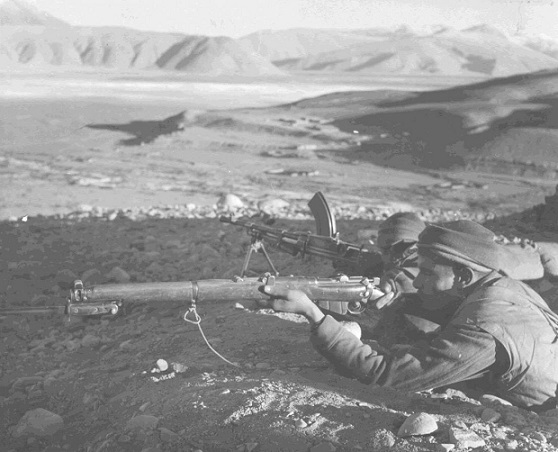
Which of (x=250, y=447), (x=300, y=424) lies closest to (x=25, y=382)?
(x=250, y=447)

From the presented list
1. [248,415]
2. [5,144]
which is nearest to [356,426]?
[248,415]

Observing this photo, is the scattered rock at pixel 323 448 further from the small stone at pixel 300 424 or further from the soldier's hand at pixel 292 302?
the soldier's hand at pixel 292 302

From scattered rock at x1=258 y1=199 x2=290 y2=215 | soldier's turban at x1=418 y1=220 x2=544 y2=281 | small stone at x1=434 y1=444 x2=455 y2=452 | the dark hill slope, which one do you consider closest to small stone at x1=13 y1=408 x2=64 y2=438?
small stone at x1=434 y1=444 x2=455 y2=452

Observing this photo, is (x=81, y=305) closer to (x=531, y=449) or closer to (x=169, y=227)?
(x=531, y=449)

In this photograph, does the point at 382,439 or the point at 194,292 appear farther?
the point at 194,292

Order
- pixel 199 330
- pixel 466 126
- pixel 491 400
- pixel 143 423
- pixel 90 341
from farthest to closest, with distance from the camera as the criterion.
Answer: pixel 466 126, pixel 90 341, pixel 199 330, pixel 491 400, pixel 143 423

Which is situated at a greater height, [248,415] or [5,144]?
[248,415]

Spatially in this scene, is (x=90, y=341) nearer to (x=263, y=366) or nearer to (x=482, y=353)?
(x=263, y=366)
